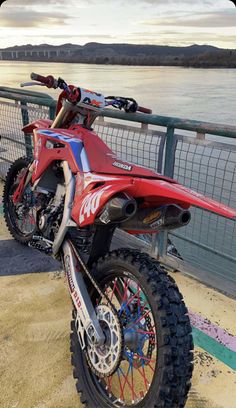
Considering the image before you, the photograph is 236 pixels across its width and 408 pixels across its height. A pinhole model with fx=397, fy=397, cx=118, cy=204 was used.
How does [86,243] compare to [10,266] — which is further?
[10,266]

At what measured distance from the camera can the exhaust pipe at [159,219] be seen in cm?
187

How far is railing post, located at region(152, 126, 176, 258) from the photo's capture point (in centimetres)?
323

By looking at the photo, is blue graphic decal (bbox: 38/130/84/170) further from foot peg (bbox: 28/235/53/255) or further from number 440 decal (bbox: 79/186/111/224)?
foot peg (bbox: 28/235/53/255)

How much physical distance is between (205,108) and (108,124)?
1293cm

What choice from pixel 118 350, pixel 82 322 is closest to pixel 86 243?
pixel 82 322

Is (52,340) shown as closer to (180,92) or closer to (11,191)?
(11,191)

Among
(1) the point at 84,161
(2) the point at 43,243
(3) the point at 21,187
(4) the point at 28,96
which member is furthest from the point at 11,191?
(1) the point at 84,161

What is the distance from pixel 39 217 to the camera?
2.68 meters

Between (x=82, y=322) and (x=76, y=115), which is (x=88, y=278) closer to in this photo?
(x=82, y=322)

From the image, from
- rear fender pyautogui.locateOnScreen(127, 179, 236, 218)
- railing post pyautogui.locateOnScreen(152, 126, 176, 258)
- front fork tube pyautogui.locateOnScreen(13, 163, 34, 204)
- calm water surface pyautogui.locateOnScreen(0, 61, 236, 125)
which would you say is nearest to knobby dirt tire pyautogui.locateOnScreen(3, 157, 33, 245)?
front fork tube pyautogui.locateOnScreen(13, 163, 34, 204)

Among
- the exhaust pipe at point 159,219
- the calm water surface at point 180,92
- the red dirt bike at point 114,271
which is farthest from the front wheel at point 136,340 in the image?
the calm water surface at point 180,92

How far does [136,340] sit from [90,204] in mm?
675

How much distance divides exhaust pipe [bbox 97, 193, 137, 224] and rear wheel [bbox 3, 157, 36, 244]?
1893 millimetres

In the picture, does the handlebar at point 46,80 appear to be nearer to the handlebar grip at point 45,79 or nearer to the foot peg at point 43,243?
the handlebar grip at point 45,79
